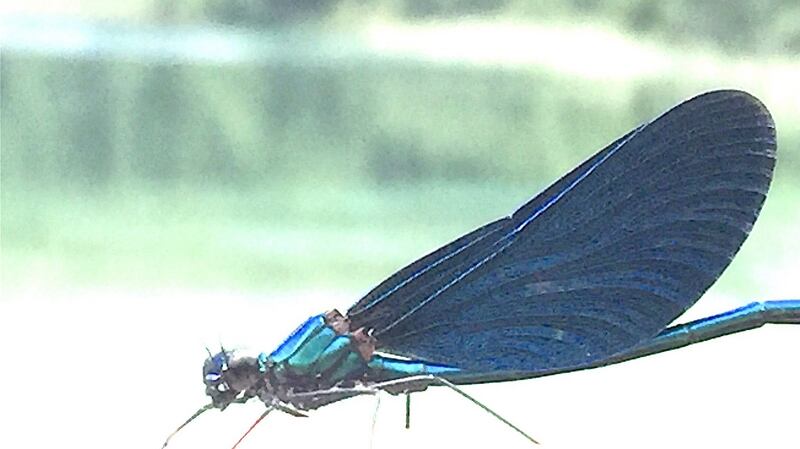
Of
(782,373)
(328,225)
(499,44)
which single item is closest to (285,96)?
(328,225)

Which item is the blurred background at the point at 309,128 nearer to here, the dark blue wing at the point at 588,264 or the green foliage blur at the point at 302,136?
the green foliage blur at the point at 302,136

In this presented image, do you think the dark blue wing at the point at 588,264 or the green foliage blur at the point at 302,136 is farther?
the green foliage blur at the point at 302,136

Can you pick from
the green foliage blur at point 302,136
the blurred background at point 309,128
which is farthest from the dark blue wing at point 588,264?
the green foliage blur at point 302,136

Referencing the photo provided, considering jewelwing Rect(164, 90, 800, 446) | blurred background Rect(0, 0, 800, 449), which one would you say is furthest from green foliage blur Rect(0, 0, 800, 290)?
jewelwing Rect(164, 90, 800, 446)

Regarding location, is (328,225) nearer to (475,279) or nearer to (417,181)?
(417,181)

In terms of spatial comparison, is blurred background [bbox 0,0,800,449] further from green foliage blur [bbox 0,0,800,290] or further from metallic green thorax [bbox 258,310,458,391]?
metallic green thorax [bbox 258,310,458,391]

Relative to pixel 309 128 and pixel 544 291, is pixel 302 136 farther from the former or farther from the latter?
pixel 544 291
